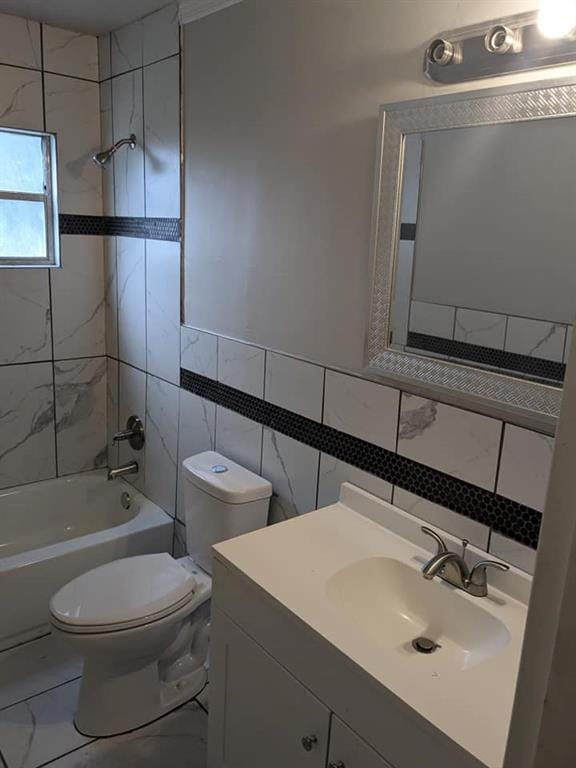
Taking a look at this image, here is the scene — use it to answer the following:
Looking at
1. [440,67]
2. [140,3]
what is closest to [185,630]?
[440,67]

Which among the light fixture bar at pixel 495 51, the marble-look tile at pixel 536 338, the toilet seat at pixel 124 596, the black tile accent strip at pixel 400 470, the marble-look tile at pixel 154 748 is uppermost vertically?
the light fixture bar at pixel 495 51

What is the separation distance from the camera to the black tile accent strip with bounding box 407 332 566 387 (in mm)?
1268

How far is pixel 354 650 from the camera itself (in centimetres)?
117

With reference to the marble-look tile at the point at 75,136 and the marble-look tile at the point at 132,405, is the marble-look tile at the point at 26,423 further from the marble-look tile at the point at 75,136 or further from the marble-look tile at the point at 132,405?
the marble-look tile at the point at 75,136

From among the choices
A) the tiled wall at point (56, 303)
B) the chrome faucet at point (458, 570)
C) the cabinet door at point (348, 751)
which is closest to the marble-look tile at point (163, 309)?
the tiled wall at point (56, 303)

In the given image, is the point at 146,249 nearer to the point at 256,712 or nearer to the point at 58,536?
the point at 58,536

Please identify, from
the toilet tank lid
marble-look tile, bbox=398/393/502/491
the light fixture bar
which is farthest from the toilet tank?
the light fixture bar

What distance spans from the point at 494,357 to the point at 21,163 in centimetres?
230

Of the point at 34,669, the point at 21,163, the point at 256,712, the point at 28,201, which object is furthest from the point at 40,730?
the point at 21,163

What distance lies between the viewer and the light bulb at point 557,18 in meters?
1.14

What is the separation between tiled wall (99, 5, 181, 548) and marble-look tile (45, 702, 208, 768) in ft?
2.78

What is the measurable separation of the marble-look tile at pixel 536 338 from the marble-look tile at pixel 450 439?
18 cm

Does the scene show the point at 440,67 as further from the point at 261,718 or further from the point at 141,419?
the point at 141,419

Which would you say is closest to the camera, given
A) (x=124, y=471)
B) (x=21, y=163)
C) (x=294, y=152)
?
(x=294, y=152)
